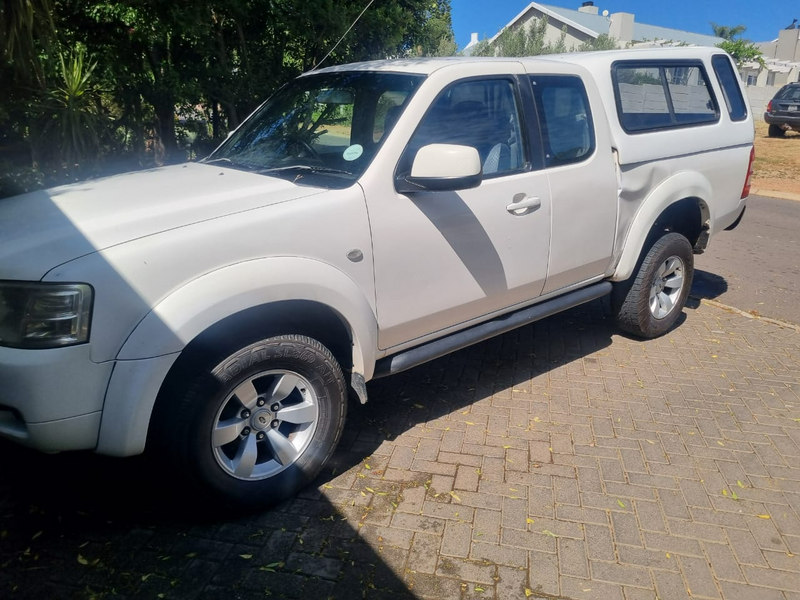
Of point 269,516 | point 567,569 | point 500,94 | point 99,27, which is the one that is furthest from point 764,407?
point 99,27

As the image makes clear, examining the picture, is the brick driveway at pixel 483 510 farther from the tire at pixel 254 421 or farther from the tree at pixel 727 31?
the tree at pixel 727 31

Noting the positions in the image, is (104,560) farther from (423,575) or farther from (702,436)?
(702,436)

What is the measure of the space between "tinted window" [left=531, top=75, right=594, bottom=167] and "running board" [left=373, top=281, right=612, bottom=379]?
921 mm

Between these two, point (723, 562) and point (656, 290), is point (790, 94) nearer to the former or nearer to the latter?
point (656, 290)

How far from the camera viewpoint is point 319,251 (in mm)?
2922

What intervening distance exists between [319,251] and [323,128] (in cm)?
115

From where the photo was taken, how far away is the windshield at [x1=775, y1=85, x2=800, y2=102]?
21969 mm

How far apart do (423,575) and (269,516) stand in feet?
2.65

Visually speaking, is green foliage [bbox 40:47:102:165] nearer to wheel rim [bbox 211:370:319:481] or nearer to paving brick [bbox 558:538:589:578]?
wheel rim [bbox 211:370:319:481]

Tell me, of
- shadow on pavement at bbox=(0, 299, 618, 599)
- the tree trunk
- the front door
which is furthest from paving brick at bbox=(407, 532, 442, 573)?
the tree trunk

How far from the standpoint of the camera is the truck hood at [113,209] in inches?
96.9

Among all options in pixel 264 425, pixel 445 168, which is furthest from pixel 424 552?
pixel 445 168

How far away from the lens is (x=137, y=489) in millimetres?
3219

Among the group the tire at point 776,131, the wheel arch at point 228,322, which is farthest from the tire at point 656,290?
the tire at point 776,131
